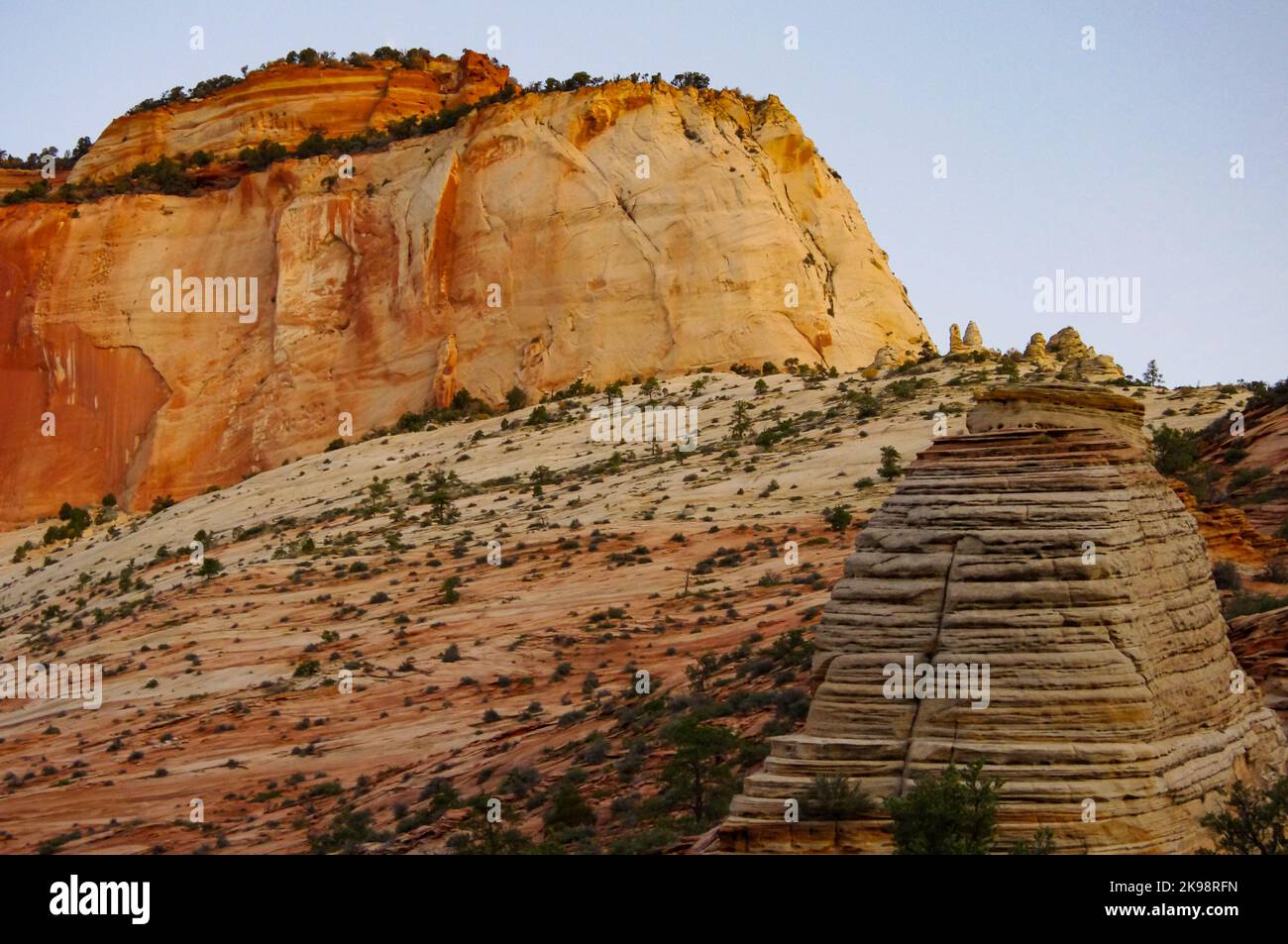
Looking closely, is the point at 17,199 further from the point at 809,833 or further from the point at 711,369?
the point at 809,833

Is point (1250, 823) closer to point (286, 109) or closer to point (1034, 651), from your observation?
point (1034, 651)

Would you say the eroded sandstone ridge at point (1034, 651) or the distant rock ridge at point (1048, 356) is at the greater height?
the distant rock ridge at point (1048, 356)

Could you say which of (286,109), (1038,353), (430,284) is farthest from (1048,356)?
(286,109)

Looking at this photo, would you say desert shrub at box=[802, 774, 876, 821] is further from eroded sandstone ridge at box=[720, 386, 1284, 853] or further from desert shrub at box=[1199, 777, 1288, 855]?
desert shrub at box=[1199, 777, 1288, 855]

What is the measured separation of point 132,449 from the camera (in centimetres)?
6519

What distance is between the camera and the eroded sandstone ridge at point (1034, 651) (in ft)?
49.3

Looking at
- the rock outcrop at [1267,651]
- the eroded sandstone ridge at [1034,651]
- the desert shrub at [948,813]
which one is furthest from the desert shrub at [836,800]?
the rock outcrop at [1267,651]

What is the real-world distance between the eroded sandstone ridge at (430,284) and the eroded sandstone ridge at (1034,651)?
Answer: 40620 mm

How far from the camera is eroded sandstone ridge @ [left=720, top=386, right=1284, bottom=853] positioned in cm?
1502

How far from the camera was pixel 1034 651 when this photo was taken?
50.9ft

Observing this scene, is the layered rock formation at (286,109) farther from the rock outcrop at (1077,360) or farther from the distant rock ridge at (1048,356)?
the rock outcrop at (1077,360)

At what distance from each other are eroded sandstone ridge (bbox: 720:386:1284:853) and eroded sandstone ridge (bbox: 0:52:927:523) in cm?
4062

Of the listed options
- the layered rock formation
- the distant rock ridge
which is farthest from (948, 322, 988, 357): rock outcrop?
the layered rock formation
